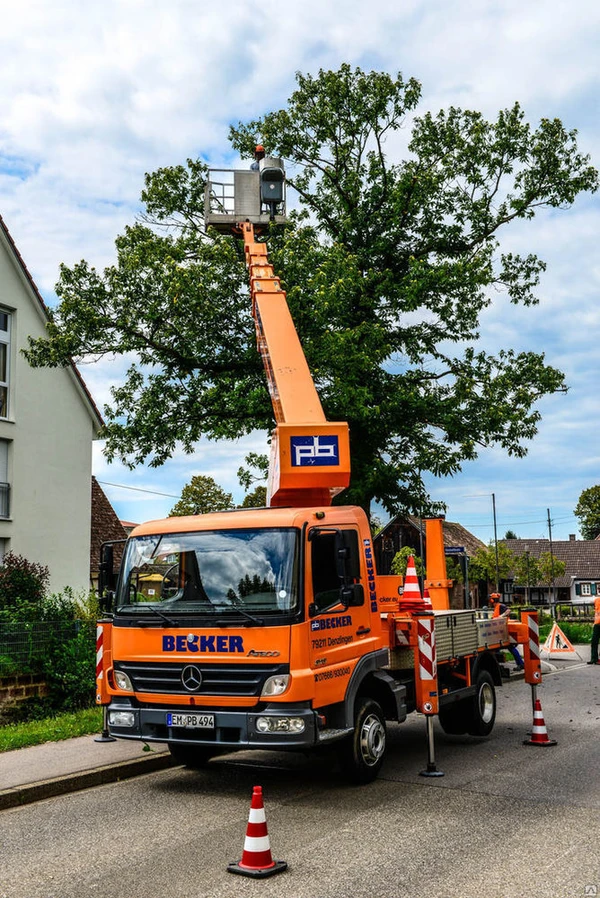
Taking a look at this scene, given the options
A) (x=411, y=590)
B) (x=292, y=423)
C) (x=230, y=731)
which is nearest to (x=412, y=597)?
(x=411, y=590)

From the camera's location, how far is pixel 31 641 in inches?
526

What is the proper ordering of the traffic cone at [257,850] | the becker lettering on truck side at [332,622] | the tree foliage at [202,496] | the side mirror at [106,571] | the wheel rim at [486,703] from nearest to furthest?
the traffic cone at [257,850] < the becker lettering on truck side at [332,622] < the side mirror at [106,571] < the wheel rim at [486,703] < the tree foliage at [202,496]

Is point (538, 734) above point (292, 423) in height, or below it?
below

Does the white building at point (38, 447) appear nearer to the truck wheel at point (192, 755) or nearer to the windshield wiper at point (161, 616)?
the truck wheel at point (192, 755)

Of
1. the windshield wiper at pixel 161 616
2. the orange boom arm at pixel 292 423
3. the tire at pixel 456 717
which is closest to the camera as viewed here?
the windshield wiper at pixel 161 616

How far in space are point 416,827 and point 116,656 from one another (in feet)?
10.5

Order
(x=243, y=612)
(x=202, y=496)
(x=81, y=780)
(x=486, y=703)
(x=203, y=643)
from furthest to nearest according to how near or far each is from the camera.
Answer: (x=202, y=496) < (x=486, y=703) < (x=81, y=780) < (x=203, y=643) < (x=243, y=612)

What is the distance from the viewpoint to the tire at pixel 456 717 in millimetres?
11078

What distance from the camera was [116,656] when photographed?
8594 mm

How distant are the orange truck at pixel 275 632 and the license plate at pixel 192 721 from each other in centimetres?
1

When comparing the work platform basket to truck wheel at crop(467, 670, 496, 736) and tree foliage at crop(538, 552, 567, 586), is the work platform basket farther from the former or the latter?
tree foliage at crop(538, 552, 567, 586)

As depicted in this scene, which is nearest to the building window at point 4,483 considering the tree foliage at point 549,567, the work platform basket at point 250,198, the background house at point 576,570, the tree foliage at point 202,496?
the work platform basket at point 250,198

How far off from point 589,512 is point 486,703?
313 ft

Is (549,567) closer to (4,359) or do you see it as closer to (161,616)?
(4,359)
